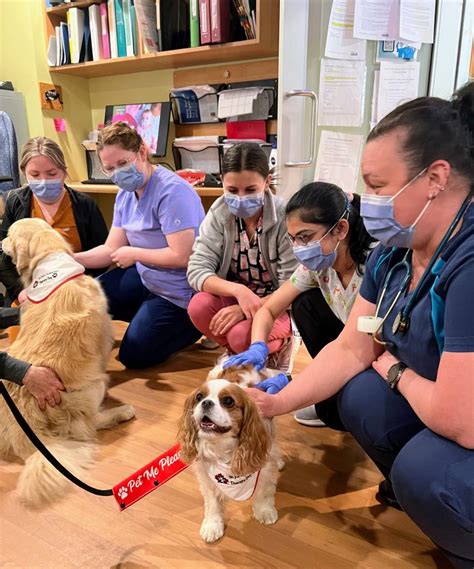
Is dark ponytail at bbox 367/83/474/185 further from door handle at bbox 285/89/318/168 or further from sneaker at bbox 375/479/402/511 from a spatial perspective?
door handle at bbox 285/89/318/168

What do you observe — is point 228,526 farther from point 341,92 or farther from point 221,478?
point 341,92

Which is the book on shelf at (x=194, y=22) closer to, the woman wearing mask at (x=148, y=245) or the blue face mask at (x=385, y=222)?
the woman wearing mask at (x=148, y=245)

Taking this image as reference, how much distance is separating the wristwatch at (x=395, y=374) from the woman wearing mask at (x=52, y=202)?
6.19ft

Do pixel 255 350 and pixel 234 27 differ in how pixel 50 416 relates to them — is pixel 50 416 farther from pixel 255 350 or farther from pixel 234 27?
pixel 234 27

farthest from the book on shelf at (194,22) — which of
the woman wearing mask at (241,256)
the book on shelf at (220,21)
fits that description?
the woman wearing mask at (241,256)

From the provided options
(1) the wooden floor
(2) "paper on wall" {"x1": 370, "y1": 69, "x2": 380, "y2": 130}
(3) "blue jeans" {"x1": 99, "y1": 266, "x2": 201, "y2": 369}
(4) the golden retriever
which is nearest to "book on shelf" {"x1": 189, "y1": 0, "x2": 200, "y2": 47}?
(2) "paper on wall" {"x1": 370, "y1": 69, "x2": 380, "y2": 130}

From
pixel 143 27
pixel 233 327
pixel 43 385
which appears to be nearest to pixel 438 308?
pixel 233 327

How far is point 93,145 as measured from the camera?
141 inches

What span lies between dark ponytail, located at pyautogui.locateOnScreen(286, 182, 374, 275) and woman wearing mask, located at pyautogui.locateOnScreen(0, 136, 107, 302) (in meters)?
1.40

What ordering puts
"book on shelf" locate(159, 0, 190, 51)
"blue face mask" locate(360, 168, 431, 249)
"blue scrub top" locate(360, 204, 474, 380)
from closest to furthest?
"blue scrub top" locate(360, 204, 474, 380) → "blue face mask" locate(360, 168, 431, 249) → "book on shelf" locate(159, 0, 190, 51)

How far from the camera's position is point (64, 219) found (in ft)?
7.85

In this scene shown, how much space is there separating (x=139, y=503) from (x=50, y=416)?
1.52 ft

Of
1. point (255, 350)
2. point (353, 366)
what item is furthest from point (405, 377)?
point (255, 350)

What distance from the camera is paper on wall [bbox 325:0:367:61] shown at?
2.38 meters
